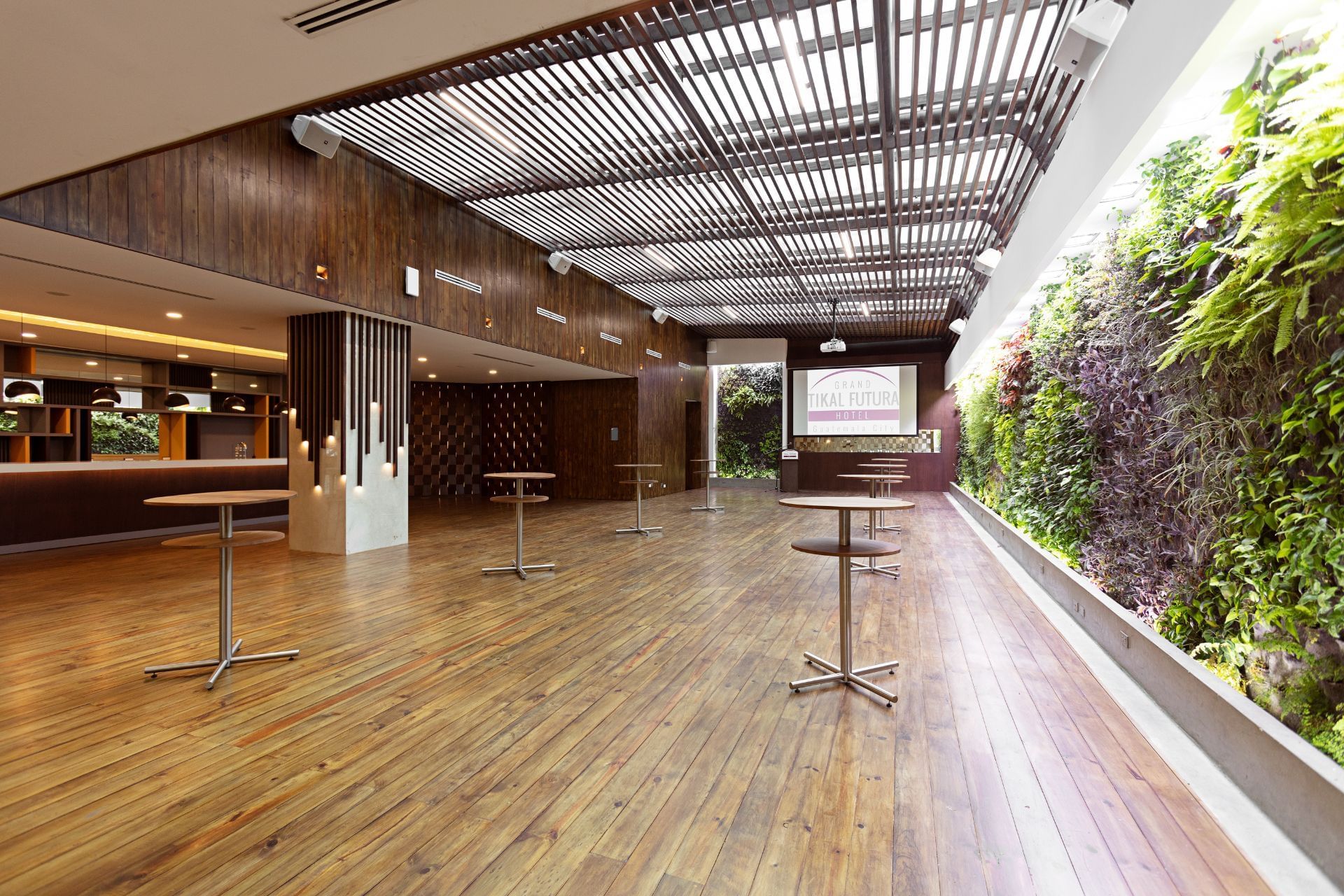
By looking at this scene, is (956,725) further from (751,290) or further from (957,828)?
(751,290)

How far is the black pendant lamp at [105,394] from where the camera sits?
7.61m

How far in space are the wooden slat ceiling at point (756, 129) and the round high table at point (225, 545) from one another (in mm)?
3034

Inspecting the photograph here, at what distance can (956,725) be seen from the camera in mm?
2562

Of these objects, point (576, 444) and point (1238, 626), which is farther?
point (576, 444)

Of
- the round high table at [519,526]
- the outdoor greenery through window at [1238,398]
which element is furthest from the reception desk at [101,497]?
the outdoor greenery through window at [1238,398]

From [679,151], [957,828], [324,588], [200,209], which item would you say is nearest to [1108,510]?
[957,828]

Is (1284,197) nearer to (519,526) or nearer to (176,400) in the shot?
(519,526)

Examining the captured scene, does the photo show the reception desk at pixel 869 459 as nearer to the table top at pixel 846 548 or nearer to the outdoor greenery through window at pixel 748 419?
the outdoor greenery through window at pixel 748 419

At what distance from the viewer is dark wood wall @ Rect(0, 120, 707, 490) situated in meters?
4.21

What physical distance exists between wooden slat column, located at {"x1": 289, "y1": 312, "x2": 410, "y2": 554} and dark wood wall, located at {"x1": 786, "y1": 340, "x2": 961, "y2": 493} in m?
10.7

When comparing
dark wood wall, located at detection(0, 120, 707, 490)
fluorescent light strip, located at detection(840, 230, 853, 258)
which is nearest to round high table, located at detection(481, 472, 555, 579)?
dark wood wall, located at detection(0, 120, 707, 490)

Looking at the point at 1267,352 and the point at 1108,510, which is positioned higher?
the point at 1267,352

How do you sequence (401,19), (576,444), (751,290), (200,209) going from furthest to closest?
(576,444)
(751,290)
(200,209)
(401,19)

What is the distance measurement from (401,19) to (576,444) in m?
10.5
